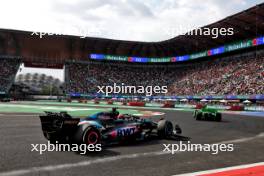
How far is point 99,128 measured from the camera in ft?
26.9

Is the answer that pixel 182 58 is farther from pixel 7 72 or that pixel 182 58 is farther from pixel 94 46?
pixel 7 72

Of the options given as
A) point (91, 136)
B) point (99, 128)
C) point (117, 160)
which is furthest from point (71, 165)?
point (99, 128)

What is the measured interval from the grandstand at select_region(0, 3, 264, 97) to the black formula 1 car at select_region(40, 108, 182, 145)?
37.0 metres

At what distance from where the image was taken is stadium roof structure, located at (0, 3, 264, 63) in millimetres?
58344

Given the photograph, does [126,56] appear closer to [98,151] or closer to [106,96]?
[106,96]

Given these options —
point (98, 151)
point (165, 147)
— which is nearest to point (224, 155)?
→ point (165, 147)

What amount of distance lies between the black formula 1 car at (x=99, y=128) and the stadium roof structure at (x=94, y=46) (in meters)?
43.2

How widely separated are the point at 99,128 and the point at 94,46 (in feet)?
207

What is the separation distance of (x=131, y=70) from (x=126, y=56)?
3.63 metres

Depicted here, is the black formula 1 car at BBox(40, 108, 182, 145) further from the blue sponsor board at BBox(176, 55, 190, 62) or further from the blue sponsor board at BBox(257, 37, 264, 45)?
the blue sponsor board at BBox(176, 55, 190, 62)

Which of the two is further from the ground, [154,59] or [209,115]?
[154,59]

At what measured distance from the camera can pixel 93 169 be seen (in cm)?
581

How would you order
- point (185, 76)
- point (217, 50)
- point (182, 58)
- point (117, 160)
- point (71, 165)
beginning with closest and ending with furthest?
point (71, 165), point (117, 160), point (217, 50), point (185, 76), point (182, 58)

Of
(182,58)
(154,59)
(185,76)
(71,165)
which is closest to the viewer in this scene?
(71,165)
